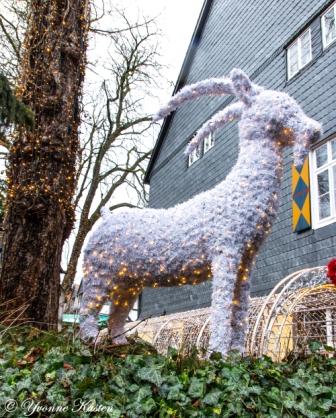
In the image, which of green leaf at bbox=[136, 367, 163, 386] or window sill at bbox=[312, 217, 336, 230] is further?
window sill at bbox=[312, 217, 336, 230]

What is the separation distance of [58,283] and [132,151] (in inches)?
522

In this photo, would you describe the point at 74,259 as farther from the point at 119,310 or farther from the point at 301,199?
the point at 119,310

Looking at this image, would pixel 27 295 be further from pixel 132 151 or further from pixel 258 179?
pixel 132 151

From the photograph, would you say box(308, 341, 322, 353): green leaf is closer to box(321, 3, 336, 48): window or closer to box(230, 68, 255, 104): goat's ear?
box(230, 68, 255, 104): goat's ear

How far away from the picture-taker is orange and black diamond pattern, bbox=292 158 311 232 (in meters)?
7.18

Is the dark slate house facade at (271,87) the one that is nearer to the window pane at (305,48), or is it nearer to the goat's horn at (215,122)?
the window pane at (305,48)

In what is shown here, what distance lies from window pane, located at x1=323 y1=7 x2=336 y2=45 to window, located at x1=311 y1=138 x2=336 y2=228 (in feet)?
6.27

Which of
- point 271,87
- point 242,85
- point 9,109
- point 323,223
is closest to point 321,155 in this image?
point 323,223

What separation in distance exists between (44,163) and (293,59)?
21.1 ft

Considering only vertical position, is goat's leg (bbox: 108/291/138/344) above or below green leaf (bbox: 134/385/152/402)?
above

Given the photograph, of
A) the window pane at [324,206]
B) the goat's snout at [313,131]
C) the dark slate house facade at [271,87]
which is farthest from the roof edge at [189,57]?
the goat's snout at [313,131]

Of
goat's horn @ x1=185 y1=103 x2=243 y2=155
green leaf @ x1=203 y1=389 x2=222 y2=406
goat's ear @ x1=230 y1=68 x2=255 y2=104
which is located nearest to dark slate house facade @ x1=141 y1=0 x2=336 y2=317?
goat's horn @ x1=185 y1=103 x2=243 y2=155

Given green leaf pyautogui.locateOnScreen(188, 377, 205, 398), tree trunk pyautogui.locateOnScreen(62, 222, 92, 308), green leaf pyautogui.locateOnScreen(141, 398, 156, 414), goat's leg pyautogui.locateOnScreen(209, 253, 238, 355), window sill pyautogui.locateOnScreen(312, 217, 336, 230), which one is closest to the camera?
green leaf pyautogui.locateOnScreen(141, 398, 156, 414)

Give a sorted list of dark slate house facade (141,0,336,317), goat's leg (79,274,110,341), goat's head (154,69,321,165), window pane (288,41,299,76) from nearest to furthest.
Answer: goat's head (154,69,321,165) → goat's leg (79,274,110,341) → dark slate house facade (141,0,336,317) → window pane (288,41,299,76)
